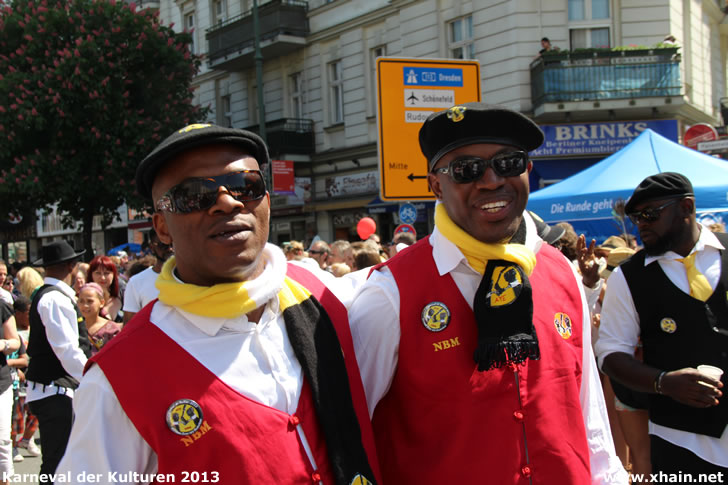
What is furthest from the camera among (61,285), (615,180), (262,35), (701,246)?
(262,35)

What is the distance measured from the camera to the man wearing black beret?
1610mm

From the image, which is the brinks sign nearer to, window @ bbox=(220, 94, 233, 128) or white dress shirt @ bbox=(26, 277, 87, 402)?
white dress shirt @ bbox=(26, 277, 87, 402)

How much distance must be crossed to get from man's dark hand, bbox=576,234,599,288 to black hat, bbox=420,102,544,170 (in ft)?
7.54

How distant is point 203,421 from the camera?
1.64m

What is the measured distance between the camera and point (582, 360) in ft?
7.32

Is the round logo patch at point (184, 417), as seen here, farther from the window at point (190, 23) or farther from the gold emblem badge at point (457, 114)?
the window at point (190, 23)

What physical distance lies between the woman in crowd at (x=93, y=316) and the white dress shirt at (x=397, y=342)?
411 cm

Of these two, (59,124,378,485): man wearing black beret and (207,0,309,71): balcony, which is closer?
(59,124,378,485): man wearing black beret

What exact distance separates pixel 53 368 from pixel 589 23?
47.9 ft

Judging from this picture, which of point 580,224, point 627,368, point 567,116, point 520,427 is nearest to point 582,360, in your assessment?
point 520,427

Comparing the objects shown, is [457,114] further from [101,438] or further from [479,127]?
[101,438]

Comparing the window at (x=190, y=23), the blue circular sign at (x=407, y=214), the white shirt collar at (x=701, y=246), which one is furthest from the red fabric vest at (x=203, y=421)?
the window at (x=190, y=23)

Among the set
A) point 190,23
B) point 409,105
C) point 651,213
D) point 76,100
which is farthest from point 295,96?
point 651,213

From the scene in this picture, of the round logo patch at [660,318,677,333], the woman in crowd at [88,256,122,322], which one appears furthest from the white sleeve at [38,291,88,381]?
the round logo patch at [660,318,677,333]
